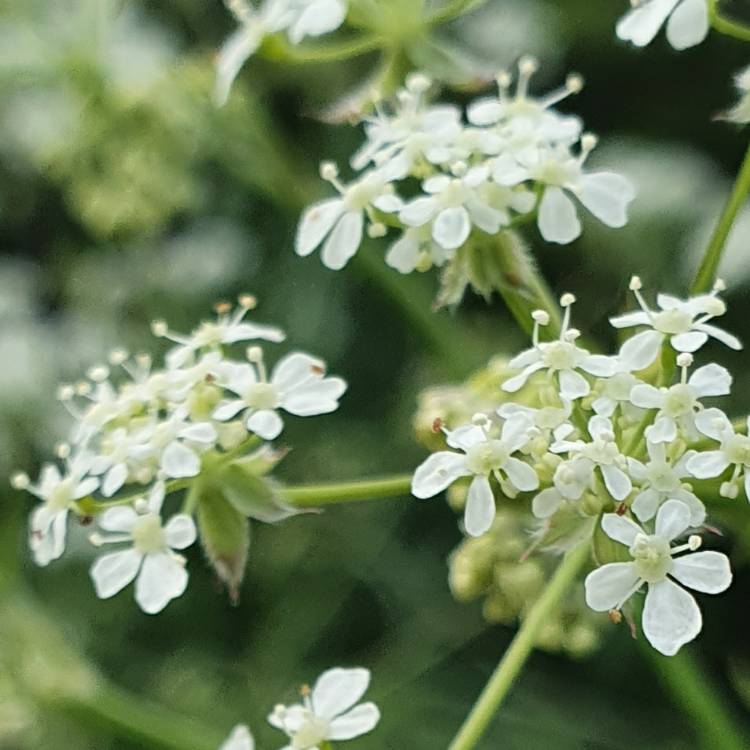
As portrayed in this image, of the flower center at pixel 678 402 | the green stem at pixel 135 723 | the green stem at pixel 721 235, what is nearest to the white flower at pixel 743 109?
the green stem at pixel 721 235

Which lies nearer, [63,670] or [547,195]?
[547,195]

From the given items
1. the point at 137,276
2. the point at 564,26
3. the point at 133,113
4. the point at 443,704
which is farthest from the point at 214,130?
the point at 443,704

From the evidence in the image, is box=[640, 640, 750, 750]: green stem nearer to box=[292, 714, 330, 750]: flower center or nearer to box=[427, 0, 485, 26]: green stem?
box=[292, 714, 330, 750]: flower center

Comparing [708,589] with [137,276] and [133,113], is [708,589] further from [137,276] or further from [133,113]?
[137,276]

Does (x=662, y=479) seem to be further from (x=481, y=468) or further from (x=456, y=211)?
(x=456, y=211)

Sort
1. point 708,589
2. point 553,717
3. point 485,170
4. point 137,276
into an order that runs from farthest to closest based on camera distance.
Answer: point 137,276, point 553,717, point 485,170, point 708,589

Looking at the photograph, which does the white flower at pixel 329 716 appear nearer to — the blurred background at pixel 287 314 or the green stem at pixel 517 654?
the green stem at pixel 517 654
